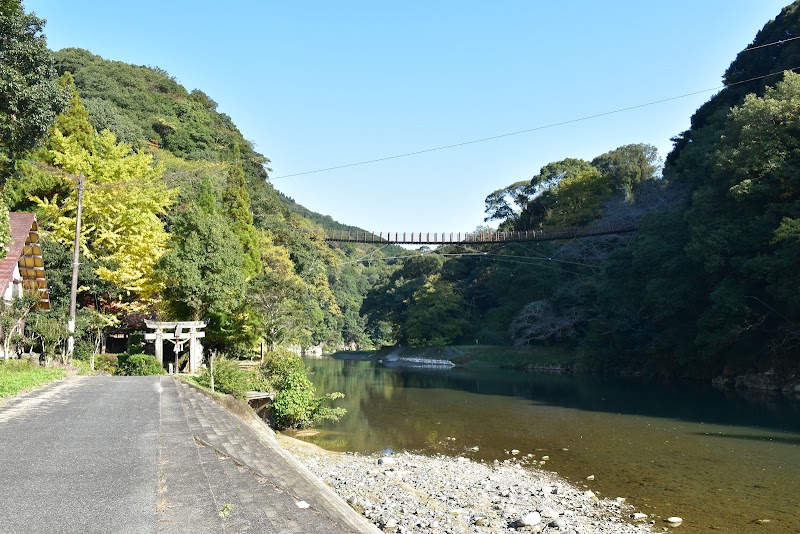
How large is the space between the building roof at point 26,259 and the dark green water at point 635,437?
979 centimetres

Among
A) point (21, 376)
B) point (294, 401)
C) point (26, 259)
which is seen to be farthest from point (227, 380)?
point (26, 259)

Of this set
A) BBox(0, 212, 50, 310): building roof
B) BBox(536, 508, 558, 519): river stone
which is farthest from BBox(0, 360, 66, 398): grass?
BBox(536, 508, 558, 519): river stone

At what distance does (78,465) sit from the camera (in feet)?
17.3

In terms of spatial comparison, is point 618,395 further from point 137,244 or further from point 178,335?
point 137,244

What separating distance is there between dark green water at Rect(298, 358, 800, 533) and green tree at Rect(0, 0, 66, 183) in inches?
415

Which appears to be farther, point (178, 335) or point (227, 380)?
point (178, 335)

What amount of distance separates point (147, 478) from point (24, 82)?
43.4ft

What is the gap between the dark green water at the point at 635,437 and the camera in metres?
9.20

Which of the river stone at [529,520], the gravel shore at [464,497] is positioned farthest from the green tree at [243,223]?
the river stone at [529,520]

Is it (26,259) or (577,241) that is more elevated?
(577,241)

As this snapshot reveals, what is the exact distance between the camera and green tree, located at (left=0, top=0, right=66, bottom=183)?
1414 cm

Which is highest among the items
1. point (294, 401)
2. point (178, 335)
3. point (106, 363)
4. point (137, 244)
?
point (137, 244)

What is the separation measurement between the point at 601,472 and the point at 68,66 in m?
59.1

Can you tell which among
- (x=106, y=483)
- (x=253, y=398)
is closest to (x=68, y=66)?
(x=253, y=398)
